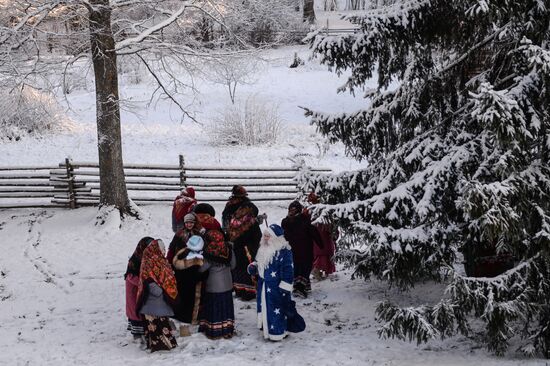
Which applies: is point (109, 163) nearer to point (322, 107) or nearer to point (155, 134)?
point (155, 134)

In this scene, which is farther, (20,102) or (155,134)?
(155,134)

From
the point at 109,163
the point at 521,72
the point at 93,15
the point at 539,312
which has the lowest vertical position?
the point at 539,312

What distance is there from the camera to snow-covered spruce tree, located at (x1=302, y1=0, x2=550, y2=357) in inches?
242

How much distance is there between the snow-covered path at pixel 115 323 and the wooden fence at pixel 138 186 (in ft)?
7.65

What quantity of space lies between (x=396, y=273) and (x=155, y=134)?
17.4 m

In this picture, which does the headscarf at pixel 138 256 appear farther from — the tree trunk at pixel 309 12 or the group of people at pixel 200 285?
the tree trunk at pixel 309 12

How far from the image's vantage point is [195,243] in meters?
8.02

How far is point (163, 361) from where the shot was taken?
7.57m

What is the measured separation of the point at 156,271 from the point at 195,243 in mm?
622

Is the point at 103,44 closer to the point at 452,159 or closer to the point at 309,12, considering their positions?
the point at 452,159

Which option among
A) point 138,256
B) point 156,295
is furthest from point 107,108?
point 156,295

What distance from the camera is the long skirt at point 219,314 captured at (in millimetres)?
8203

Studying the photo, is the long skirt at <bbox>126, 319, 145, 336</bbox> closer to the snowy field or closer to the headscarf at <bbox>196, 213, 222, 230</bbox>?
the snowy field

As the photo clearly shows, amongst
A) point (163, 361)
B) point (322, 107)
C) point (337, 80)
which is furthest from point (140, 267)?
point (337, 80)
